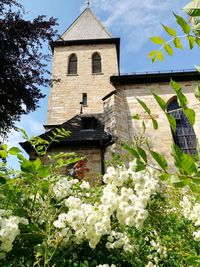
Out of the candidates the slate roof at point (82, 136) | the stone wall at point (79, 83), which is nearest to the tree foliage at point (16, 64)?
the slate roof at point (82, 136)

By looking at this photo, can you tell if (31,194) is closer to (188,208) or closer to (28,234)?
(28,234)

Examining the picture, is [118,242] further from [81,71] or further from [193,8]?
[81,71]

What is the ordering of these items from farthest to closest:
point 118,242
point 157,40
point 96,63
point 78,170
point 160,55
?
1. point 96,63
2. point 78,170
3. point 118,242
4. point 160,55
5. point 157,40

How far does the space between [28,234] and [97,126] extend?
10.8 metres

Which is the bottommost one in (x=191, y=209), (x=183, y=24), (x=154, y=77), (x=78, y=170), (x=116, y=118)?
(x=191, y=209)

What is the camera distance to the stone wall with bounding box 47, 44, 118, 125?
16250 mm

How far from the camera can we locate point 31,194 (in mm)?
2332

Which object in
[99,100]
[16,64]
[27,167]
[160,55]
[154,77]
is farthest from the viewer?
[99,100]

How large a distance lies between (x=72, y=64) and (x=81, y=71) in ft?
4.18

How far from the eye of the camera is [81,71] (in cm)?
1839

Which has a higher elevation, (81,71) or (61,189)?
(81,71)

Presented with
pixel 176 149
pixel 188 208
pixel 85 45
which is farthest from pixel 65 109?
pixel 176 149

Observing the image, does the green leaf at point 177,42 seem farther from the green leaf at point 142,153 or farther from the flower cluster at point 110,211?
the flower cluster at point 110,211

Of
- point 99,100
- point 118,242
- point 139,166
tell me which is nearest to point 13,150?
point 118,242
